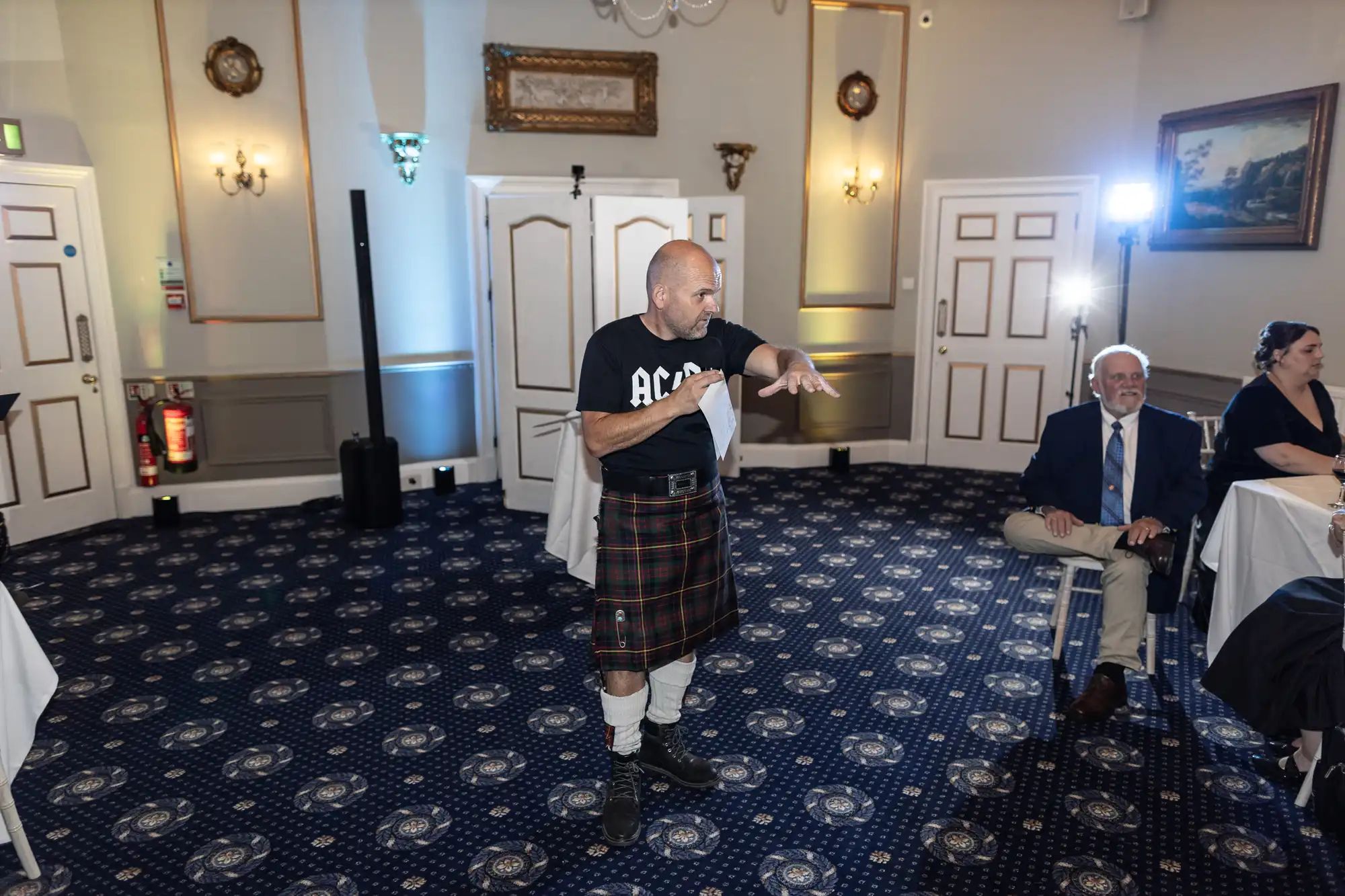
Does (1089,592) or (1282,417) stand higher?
(1282,417)

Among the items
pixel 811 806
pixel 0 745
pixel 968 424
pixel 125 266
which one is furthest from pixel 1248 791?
pixel 125 266

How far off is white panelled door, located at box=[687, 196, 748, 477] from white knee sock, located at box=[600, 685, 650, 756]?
12.8 feet

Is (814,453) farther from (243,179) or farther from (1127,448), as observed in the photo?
(243,179)

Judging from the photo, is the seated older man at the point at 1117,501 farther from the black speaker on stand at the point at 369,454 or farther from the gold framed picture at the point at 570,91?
Result: the gold framed picture at the point at 570,91

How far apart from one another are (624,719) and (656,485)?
0.67 metres

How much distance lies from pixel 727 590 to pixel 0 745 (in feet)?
6.41

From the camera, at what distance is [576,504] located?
4336mm

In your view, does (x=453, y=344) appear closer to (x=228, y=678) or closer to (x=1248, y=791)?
(x=228, y=678)

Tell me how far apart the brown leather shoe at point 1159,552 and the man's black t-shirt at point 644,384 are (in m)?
1.71

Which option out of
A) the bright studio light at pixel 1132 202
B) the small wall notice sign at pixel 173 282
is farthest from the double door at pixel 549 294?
the bright studio light at pixel 1132 202

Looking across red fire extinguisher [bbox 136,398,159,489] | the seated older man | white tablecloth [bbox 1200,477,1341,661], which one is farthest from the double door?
white tablecloth [bbox 1200,477,1341,661]

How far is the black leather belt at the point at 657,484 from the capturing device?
2348 mm

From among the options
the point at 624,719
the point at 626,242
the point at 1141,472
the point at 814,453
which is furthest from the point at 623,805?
the point at 814,453

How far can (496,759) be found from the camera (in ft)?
9.63
